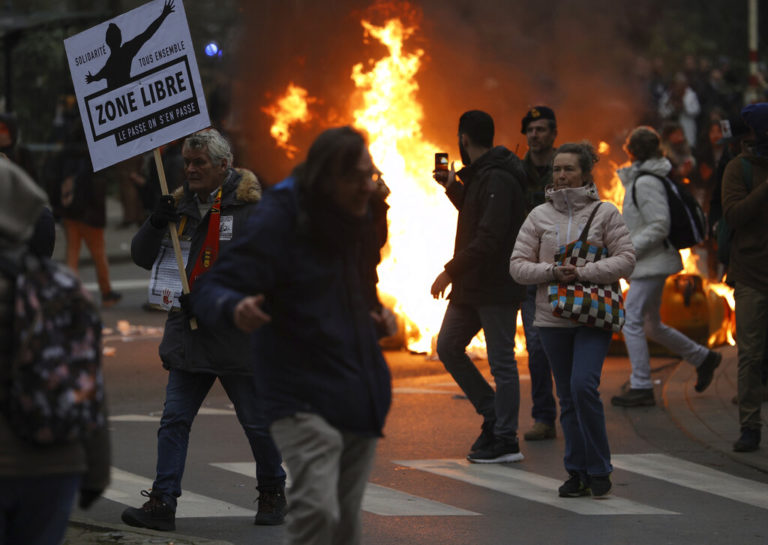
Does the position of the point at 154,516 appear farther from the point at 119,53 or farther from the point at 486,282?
the point at 486,282

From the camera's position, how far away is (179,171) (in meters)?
14.7

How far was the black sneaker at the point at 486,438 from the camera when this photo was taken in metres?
8.02

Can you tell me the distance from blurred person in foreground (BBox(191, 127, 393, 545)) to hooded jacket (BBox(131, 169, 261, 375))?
1.85 m

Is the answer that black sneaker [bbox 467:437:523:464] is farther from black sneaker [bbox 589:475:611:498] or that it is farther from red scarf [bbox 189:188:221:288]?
red scarf [bbox 189:188:221:288]

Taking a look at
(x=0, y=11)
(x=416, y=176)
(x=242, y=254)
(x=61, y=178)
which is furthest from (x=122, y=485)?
(x=0, y=11)

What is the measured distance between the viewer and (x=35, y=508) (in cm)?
365

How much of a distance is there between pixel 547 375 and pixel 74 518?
333cm

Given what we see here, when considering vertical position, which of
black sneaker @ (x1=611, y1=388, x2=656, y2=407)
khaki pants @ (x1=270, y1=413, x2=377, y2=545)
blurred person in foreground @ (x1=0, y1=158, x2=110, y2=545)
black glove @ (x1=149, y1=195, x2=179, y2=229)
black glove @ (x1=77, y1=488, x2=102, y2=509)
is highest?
black glove @ (x1=149, y1=195, x2=179, y2=229)

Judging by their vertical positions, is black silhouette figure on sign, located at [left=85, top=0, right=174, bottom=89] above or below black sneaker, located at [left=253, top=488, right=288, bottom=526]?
above

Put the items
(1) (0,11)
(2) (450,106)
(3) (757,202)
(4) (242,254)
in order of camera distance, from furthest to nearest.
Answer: (1) (0,11) < (2) (450,106) < (3) (757,202) < (4) (242,254)

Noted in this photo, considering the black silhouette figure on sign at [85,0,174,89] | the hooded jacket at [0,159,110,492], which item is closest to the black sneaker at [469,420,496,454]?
the black silhouette figure on sign at [85,0,174,89]

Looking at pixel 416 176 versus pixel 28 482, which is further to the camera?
pixel 416 176

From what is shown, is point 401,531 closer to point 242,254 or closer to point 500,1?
point 242,254

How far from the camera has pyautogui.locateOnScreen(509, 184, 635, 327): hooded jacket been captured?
6.88 meters
